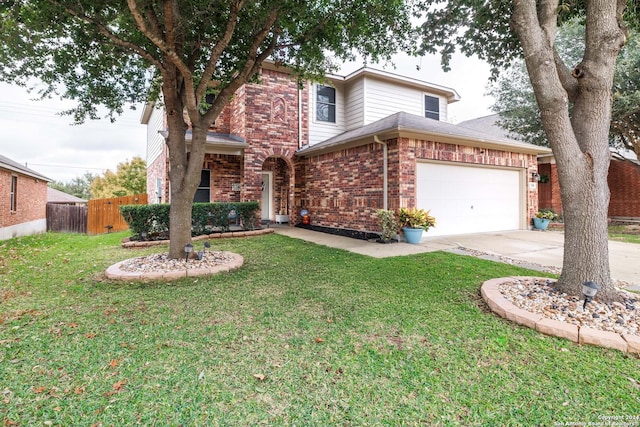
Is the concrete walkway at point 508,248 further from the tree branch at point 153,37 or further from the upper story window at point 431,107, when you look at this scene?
the upper story window at point 431,107

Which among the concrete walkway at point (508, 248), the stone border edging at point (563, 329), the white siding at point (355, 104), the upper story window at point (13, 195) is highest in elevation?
the white siding at point (355, 104)

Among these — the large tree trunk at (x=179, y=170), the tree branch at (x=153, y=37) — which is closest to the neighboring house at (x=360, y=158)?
the large tree trunk at (x=179, y=170)

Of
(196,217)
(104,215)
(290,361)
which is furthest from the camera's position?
(104,215)

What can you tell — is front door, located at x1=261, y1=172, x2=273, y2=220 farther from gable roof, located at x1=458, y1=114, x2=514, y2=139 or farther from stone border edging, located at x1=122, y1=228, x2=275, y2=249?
gable roof, located at x1=458, y1=114, x2=514, y2=139

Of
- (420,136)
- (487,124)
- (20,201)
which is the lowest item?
(20,201)

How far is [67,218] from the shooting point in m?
15.5

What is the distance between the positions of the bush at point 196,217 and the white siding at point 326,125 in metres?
4.26

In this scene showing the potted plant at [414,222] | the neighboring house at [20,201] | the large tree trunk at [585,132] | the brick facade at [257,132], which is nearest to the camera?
the large tree trunk at [585,132]

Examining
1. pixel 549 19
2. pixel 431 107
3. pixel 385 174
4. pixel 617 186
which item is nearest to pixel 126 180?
pixel 431 107

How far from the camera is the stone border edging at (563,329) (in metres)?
2.59

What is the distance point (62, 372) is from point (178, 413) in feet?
3.68

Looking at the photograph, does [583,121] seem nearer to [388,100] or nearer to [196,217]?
[196,217]

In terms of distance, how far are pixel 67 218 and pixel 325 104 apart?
46.3 ft

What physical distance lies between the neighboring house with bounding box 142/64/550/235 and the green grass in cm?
483
